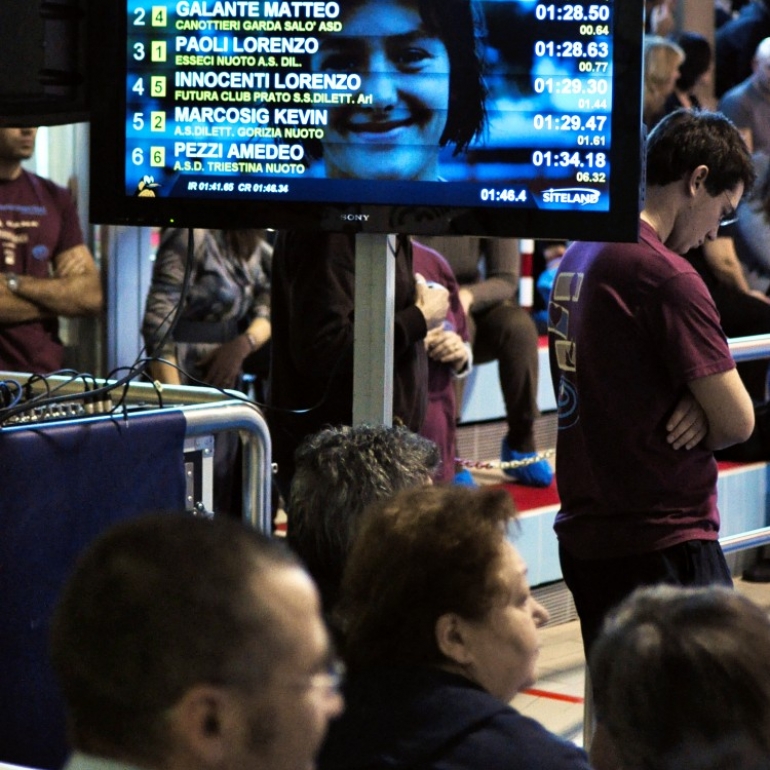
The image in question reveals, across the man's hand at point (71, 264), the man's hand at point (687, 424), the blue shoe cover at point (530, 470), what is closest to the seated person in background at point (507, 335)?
the blue shoe cover at point (530, 470)

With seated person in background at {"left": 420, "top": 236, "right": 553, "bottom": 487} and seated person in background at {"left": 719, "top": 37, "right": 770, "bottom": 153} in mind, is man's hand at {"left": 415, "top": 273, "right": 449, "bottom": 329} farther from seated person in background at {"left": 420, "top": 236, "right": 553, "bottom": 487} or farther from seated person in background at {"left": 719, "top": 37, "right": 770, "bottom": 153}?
seated person in background at {"left": 719, "top": 37, "right": 770, "bottom": 153}

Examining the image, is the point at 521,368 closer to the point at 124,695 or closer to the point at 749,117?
the point at 749,117

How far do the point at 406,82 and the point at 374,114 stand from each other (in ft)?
0.26

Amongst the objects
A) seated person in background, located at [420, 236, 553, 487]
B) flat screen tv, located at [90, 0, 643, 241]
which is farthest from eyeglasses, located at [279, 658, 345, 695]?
seated person in background, located at [420, 236, 553, 487]

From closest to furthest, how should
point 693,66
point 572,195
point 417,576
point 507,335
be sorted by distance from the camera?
point 417,576, point 572,195, point 507,335, point 693,66

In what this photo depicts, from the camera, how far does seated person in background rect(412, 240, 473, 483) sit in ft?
13.4

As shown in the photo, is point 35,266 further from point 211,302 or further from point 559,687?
point 559,687

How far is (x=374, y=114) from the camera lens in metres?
2.70

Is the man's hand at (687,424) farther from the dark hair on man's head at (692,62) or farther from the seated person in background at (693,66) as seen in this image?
the dark hair on man's head at (692,62)

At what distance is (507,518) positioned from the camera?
6.22 feet

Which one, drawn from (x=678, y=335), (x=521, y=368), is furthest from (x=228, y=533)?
(x=521, y=368)

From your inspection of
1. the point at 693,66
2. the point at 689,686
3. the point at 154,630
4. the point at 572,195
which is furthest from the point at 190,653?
the point at 693,66

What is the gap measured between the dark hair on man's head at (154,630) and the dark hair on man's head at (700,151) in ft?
6.51

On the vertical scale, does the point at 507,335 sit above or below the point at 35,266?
below
